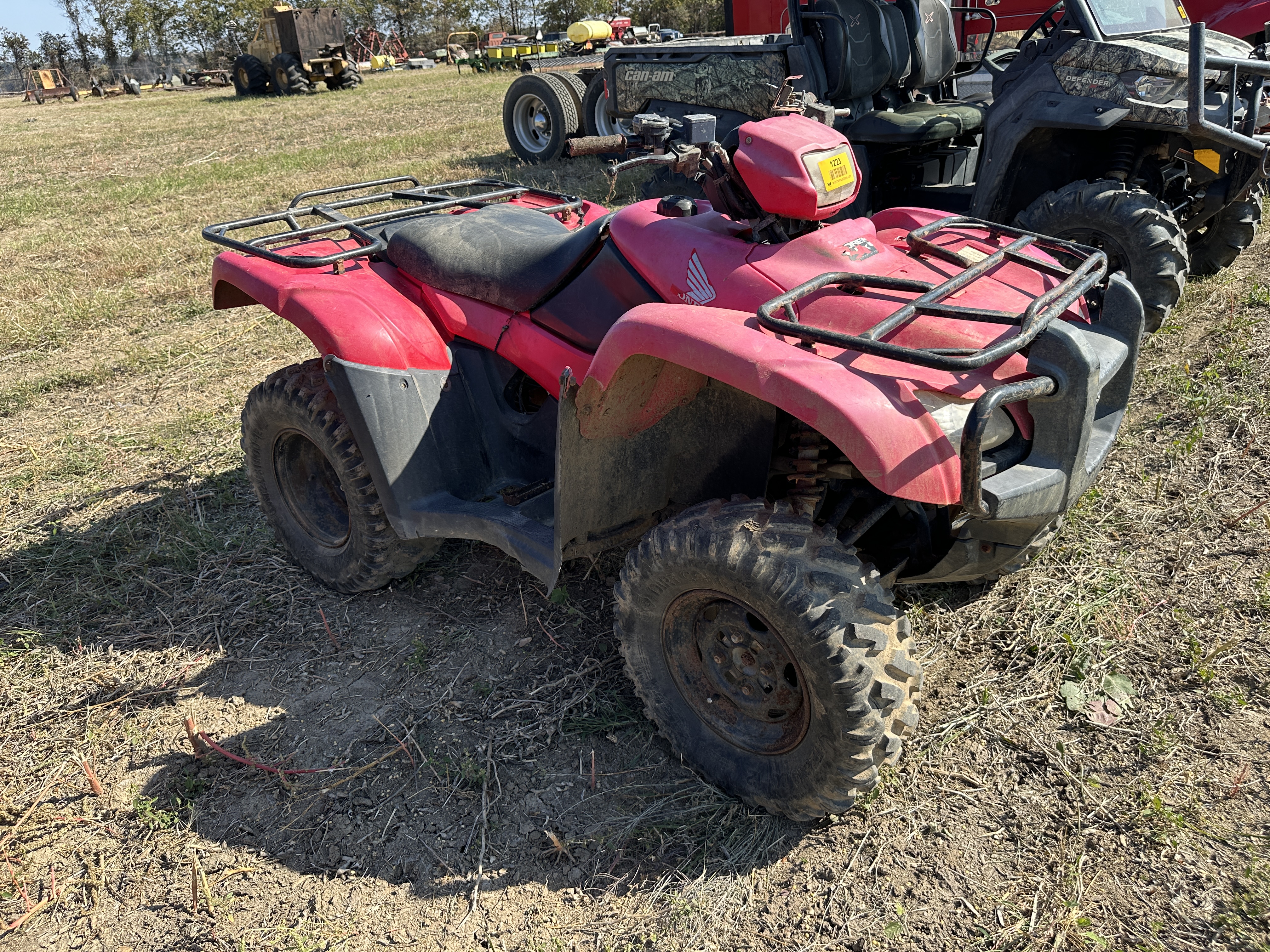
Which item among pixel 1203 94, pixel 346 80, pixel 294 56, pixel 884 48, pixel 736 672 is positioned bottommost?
pixel 736 672

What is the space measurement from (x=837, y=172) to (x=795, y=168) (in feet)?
0.45

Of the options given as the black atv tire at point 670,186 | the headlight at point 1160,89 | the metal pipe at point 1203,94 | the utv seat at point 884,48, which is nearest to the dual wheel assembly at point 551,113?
the black atv tire at point 670,186

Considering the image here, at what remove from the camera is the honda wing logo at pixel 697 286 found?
2.41 m

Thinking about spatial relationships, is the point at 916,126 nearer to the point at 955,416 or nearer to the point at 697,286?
the point at 697,286

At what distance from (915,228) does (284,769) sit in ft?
7.87

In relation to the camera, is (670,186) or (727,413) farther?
(670,186)

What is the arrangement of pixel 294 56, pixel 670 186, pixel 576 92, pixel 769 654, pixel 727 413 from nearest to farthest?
pixel 769 654
pixel 727 413
pixel 670 186
pixel 576 92
pixel 294 56

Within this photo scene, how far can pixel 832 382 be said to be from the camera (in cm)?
186

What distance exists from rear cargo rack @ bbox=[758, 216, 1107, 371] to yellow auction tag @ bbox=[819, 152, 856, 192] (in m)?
0.23

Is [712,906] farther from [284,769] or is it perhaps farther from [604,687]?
[284,769]

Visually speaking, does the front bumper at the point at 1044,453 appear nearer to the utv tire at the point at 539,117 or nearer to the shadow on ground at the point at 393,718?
the shadow on ground at the point at 393,718

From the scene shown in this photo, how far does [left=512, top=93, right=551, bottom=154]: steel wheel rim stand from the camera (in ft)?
36.8

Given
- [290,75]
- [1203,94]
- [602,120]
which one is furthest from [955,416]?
[290,75]

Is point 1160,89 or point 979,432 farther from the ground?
point 1160,89
